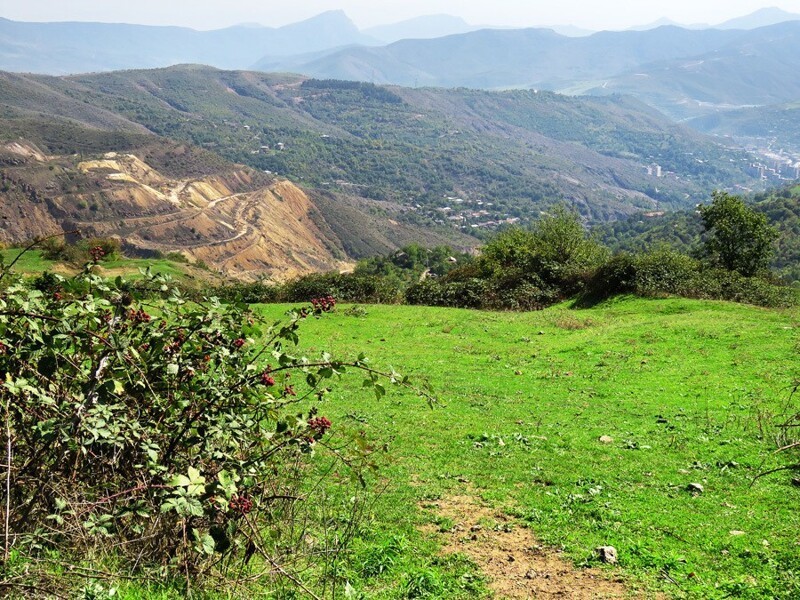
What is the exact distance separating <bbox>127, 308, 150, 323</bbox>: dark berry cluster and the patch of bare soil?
14.3 ft

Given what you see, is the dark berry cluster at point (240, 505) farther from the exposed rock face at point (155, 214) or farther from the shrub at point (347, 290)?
the exposed rock face at point (155, 214)

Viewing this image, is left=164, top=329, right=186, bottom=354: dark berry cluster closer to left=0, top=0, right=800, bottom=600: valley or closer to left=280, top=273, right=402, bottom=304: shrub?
left=0, top=0, right=800, bottom=600: valley

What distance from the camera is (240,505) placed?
411cm

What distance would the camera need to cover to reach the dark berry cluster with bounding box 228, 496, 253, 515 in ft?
13.3

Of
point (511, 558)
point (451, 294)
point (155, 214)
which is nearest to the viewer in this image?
point (511, 558)

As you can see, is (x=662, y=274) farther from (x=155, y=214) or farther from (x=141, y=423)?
(x=155, y=214)

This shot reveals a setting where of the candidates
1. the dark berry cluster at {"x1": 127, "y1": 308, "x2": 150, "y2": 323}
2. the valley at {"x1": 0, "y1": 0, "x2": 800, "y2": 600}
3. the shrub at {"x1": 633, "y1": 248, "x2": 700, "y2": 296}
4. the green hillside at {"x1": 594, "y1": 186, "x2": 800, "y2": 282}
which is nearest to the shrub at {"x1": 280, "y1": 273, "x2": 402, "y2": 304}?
the valley at {"x1": 0, "y1": 0, "x2": 800, "y2": 600}

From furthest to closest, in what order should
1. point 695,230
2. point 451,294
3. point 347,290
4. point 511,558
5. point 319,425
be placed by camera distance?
point 695,230 < point 347,290 < point 451,294 < point 511,558 < point 319,425

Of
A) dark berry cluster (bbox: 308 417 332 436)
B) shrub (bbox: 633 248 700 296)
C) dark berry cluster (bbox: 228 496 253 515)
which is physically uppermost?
dark berry cluster (bbox: 308 417 332 436)

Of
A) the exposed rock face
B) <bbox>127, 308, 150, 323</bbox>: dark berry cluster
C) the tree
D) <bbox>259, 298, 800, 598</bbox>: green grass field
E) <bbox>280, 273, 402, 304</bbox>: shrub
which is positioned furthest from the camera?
the exposed rock face

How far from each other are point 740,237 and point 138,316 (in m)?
35.7

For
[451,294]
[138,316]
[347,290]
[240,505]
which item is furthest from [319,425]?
[347,290]

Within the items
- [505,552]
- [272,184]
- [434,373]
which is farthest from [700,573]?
[272,184]

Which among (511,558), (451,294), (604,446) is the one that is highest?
(511,558)
